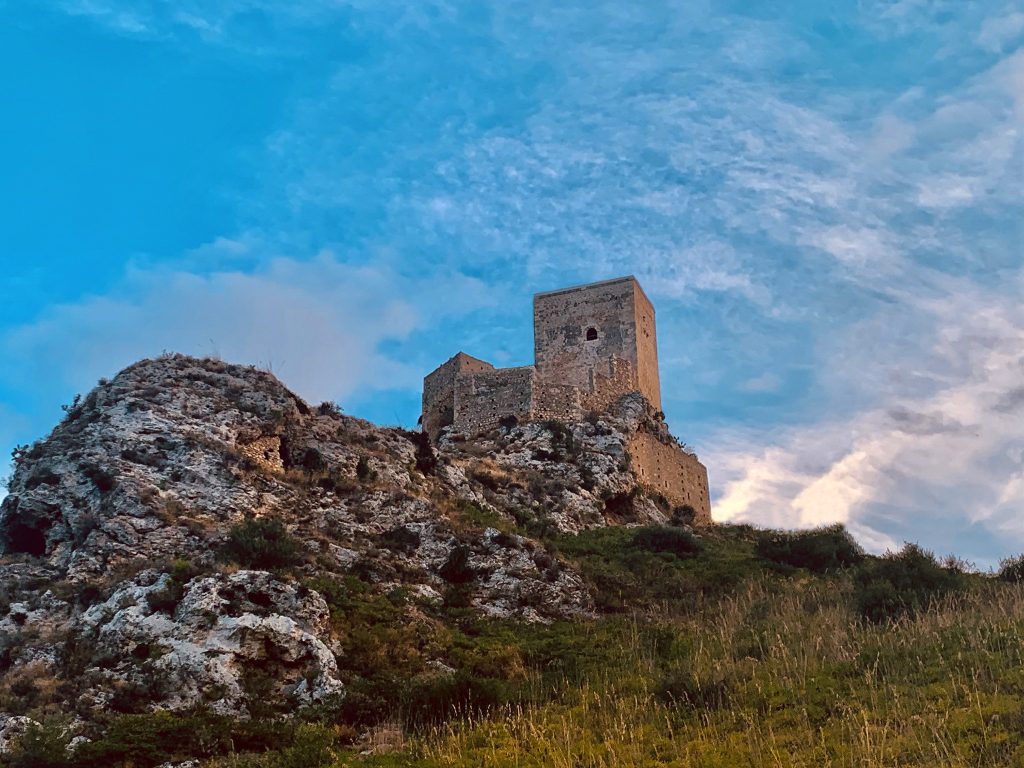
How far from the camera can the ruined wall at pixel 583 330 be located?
35.2 meters

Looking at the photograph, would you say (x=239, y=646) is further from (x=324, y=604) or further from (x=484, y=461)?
(x=484, y=461)

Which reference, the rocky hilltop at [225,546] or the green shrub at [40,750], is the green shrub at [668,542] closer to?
the rocky hilltop at [225,546]

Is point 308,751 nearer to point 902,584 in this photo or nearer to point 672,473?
point 902,584

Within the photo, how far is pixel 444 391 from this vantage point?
35656 mm

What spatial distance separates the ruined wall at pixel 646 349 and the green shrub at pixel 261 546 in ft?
73.6

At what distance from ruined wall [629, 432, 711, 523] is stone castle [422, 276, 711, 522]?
49 mm

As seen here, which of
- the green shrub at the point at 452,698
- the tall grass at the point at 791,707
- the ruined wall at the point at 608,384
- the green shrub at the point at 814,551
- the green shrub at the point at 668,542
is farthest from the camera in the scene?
the ruined wall at the point at 608,384

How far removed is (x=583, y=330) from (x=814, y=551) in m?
16.2

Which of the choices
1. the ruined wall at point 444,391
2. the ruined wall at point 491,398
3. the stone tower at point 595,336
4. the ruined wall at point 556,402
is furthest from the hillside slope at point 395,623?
the stone tower at point 595,336

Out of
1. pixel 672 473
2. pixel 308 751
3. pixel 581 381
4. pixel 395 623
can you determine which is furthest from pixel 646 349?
pixel 308 751

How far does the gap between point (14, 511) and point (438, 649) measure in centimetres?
937

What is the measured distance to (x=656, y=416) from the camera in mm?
35219

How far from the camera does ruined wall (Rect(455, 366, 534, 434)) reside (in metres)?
32.6

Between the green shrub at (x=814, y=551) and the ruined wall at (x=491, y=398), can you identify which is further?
the ruined wall at (x=491, y=398)
